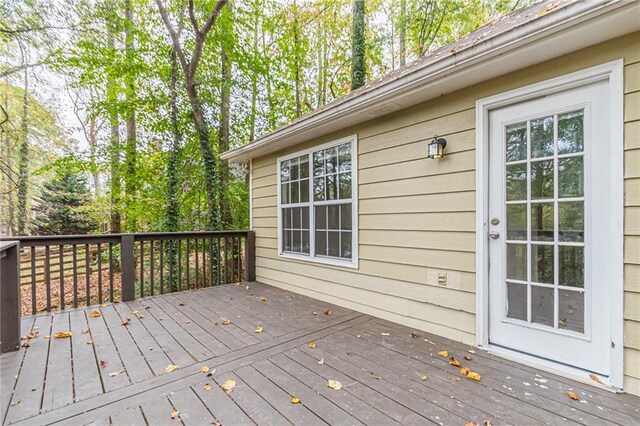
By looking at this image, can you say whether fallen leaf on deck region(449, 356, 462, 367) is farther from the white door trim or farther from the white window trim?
the white window trim

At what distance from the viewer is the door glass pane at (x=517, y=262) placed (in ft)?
7.24

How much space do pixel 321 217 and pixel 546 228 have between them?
2.48 metres

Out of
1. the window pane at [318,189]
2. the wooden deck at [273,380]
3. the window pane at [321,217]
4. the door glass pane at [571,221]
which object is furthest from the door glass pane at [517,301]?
the window pane at [318,189]

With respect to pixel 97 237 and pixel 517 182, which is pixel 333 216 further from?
→ pixel 97 237

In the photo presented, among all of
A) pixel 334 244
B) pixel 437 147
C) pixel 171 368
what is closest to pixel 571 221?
pixel 437 147

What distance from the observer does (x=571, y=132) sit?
78.6 inches

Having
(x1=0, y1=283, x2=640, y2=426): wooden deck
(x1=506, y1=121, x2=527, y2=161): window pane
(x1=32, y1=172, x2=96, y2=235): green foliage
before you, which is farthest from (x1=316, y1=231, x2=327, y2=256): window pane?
(x1=32, y1=172, x2=96, y2=235): green foliage

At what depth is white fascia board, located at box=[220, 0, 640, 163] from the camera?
5.32 ft

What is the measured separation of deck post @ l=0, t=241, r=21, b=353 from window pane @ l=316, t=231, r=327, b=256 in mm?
2978

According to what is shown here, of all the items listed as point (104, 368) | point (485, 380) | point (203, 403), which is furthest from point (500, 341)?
point (104, 368)

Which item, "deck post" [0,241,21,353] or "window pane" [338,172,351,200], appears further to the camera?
"window pane" [338,172,351,200]

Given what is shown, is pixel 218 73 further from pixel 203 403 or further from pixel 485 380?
pixel 485 380

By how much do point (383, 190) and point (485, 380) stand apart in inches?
74.1

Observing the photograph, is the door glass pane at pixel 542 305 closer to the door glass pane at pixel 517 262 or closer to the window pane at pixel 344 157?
the door glass pane at pixel 517 262
